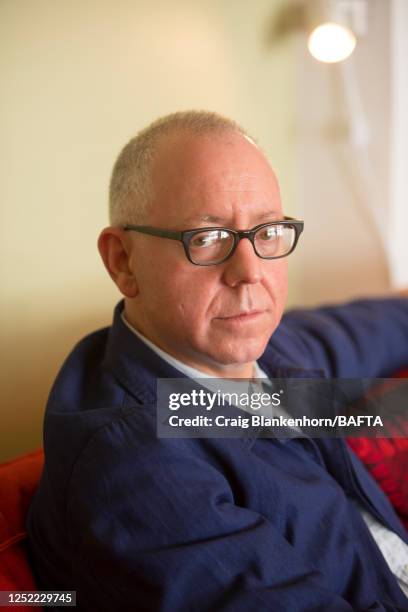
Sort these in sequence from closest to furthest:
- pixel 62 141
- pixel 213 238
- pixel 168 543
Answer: pixel 168 543 → pixel 213 238 → pixel 62 141

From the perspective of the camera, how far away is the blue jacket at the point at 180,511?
2.25 ft

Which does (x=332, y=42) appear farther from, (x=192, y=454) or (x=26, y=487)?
(x=26, y=487)

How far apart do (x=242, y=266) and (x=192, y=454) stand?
0.32 metres

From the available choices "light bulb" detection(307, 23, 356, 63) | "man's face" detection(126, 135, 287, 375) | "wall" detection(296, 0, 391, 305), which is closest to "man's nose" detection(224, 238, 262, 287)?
"man's face" detection(126, 135, 287, 375)

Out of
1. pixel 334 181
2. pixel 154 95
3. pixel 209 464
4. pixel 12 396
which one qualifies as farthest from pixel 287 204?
pixel 209 464

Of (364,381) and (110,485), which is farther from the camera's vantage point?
(364,381)

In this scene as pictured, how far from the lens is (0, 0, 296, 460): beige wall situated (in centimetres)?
118

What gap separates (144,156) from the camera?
907mm

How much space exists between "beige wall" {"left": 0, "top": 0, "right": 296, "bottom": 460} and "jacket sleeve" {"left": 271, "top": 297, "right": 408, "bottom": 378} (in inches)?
22.4

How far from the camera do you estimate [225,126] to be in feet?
2.99

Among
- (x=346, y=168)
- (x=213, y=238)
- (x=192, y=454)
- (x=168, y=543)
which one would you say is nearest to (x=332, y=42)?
(x=346, y=168)

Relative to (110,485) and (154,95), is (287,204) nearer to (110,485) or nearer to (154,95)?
(154,95)

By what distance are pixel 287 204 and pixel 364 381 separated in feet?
3.43

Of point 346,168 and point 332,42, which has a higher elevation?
point 332,42
